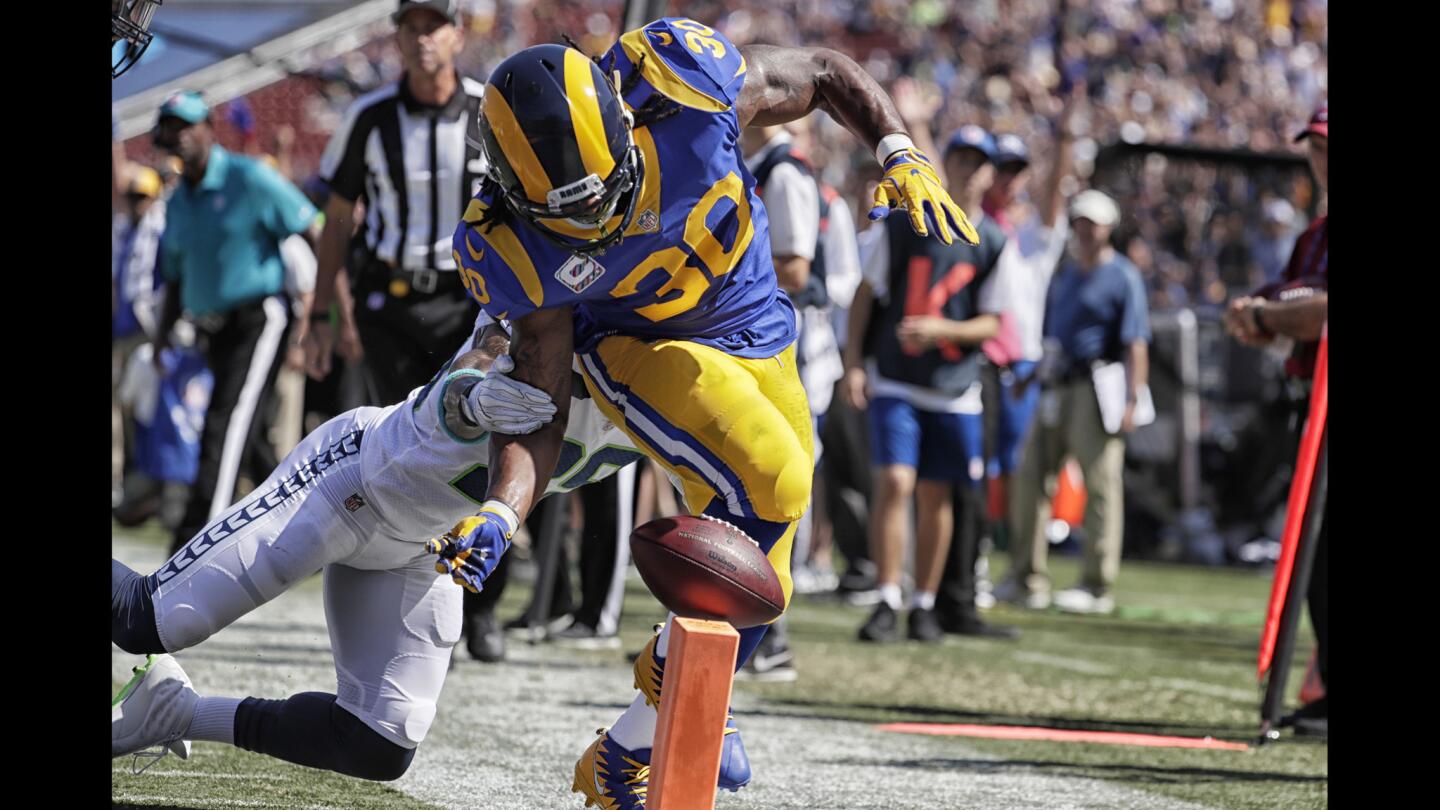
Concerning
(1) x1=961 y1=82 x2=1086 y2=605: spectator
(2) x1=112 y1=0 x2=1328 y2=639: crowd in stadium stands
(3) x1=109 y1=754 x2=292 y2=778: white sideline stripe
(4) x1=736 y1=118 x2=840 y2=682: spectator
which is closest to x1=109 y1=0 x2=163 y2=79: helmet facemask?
(3) x1=109 y1=754 x2=292 y2=778: white sideline stripe

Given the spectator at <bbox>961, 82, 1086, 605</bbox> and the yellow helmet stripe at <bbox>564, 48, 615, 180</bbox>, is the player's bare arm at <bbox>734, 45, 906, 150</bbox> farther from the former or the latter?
the spectator at <bbox>961, 82, 1086, 605</bbox>

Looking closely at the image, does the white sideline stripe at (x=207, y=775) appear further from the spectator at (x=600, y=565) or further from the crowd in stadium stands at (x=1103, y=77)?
the crowd in stadium stands at (x=1103, y=77)

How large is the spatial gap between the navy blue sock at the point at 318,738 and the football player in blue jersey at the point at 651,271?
387mm

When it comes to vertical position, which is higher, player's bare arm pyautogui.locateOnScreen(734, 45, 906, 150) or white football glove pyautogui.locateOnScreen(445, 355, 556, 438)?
player's bare arm pyautogui.locateOnScreen(734, 45, 906, 150)

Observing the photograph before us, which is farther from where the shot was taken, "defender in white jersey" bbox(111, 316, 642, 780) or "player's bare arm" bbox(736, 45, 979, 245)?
"player's bare arm" bbox(736, 45, 979, 245)

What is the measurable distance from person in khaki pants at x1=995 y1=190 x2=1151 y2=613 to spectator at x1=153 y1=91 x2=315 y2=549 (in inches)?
154

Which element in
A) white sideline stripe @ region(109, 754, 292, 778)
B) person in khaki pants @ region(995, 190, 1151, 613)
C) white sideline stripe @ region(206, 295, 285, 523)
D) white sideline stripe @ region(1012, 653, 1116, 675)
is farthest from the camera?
person in khaki pants @ region(995, 190, 1151, 613)

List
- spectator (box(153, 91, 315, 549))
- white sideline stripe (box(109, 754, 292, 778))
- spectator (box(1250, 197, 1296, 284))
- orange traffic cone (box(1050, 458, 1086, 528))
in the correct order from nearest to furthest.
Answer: white sideline stripe (box(109, 754, 292, 778)) < spectator (box(153, 91, 315, 549)) < orange traffic cone (box(1050, 458, 1086, 528)) < spectator (box(1250, 197, 1296, 284))

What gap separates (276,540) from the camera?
3270 millimetres

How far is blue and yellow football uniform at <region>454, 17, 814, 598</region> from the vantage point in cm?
315

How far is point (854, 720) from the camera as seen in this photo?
5.28m

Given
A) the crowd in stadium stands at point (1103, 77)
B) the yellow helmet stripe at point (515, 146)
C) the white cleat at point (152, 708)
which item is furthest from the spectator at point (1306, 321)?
the crowd in stadium stands at point (1103, 77)

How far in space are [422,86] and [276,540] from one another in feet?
8.95
